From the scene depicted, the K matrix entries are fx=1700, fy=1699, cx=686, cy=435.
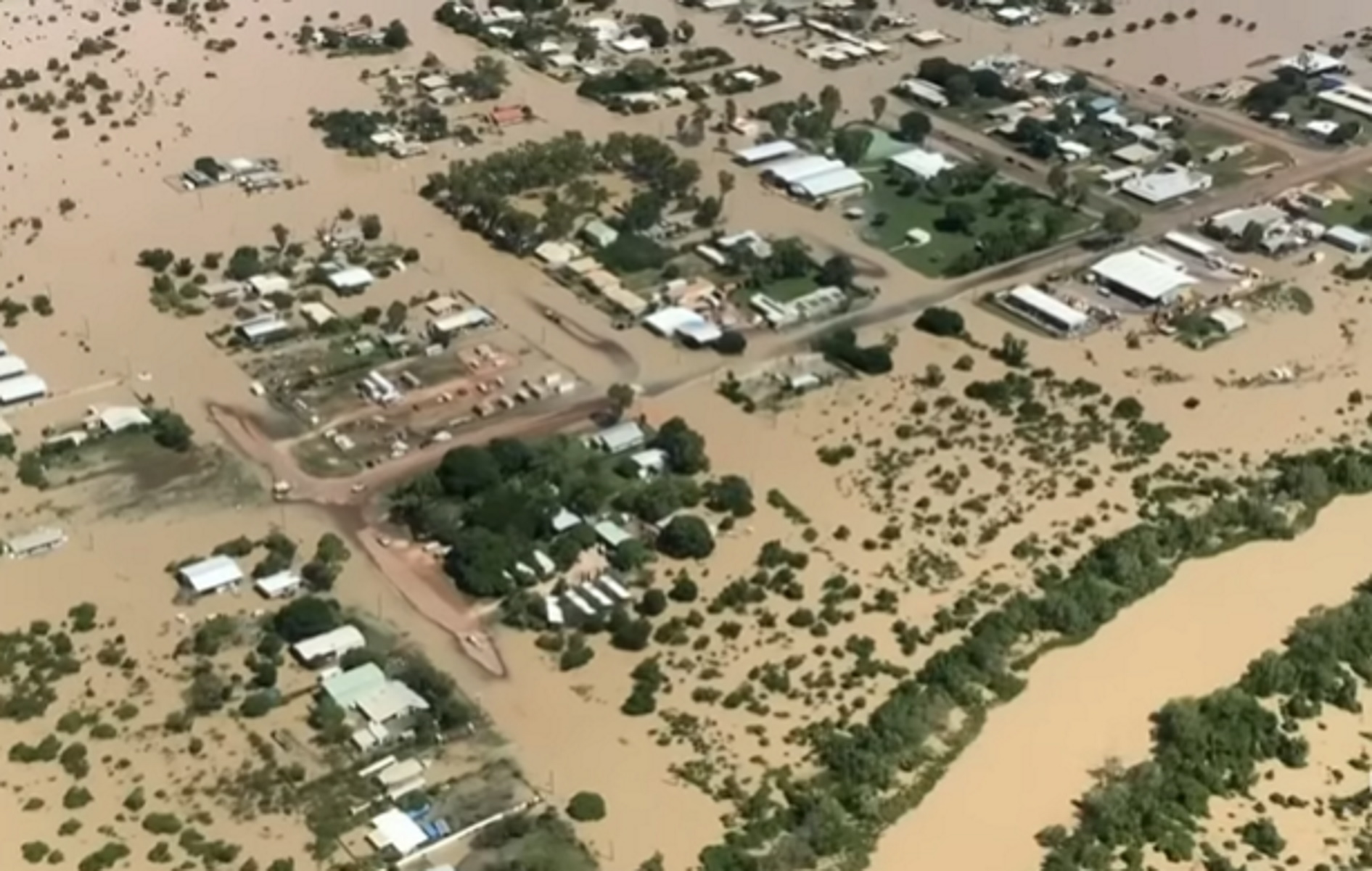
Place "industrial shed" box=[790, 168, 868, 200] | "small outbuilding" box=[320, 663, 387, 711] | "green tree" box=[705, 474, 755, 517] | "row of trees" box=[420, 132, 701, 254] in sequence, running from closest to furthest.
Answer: "small outbuilding" box=[320, 663, 387, 711] < "green tree" box=[705, 474, 755, 517] < "row of trees" box=[420, 132, 701, 254] < "industrial shed" box=[790, 168, 868, 200]

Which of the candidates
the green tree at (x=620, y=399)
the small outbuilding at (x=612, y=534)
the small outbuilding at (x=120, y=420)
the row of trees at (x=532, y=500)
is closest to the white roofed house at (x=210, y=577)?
the row of trees at (x=532, y=500)

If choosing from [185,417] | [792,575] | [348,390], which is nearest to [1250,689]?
[792,575]

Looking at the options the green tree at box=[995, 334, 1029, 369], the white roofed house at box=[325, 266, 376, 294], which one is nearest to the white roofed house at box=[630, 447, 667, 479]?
the green tree at box=[995, 334, 1029, 369]

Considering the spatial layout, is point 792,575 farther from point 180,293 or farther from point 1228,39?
point 1228,39

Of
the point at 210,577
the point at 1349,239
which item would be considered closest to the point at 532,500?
the point at 210,577

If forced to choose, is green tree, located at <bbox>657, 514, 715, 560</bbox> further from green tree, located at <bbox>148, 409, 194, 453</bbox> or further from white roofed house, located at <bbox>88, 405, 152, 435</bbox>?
white roofed house, located at <bbox>88, 405, 152, 435</bbox>
